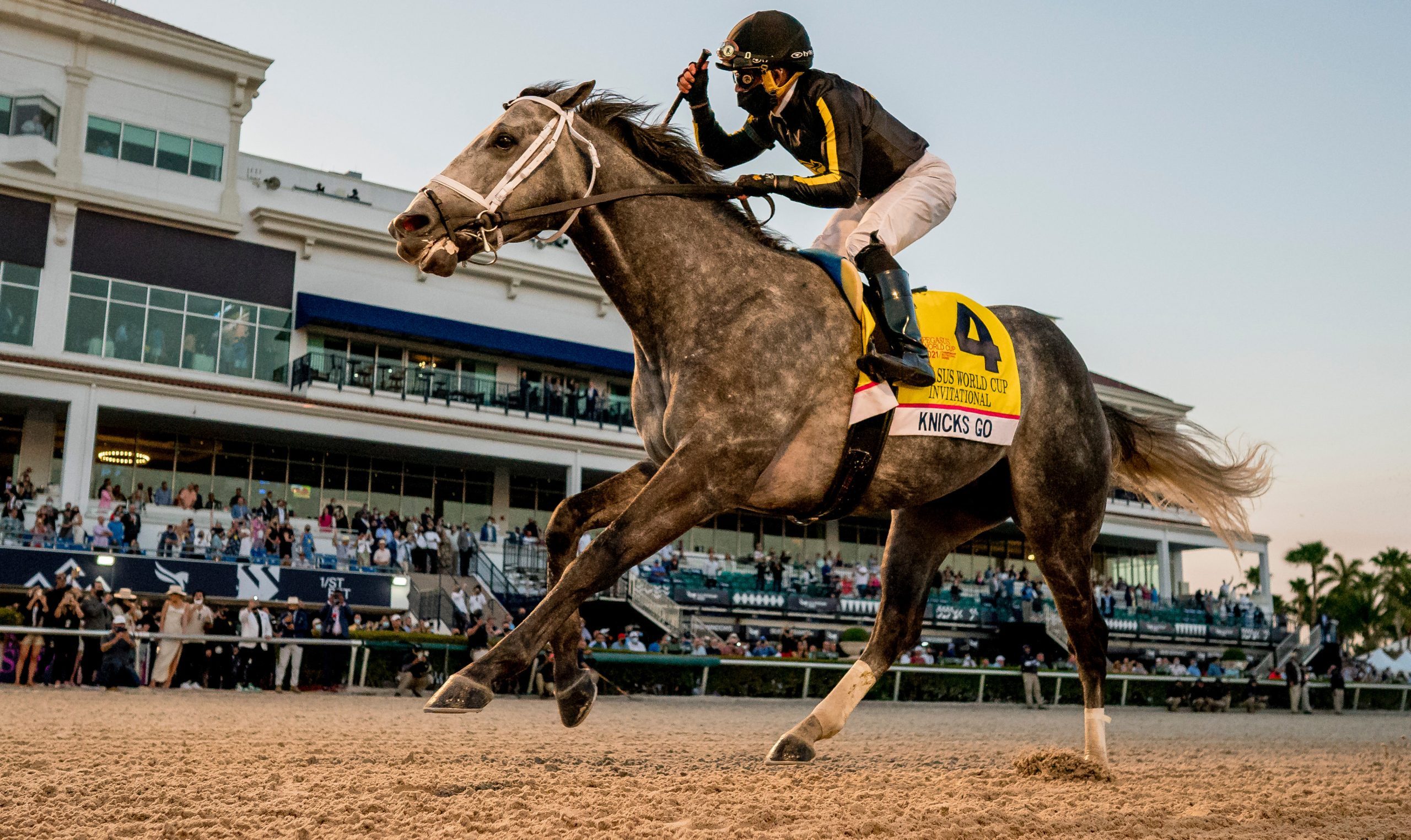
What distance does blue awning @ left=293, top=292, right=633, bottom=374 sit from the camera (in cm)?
3080

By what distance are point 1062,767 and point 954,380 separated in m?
1.82

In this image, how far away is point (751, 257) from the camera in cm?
472

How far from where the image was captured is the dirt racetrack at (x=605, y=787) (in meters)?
3.33

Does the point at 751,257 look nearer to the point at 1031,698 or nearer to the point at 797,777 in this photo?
the point at 797,777

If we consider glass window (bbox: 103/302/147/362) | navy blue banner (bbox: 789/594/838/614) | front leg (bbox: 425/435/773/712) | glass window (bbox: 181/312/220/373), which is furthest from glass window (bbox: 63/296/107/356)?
front leg (bbox: 425/435/773/712)

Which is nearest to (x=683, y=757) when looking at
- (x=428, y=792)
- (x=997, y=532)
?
(x=428, y=792)

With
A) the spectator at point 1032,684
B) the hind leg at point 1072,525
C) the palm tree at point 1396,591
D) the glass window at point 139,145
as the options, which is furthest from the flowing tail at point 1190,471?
the palm tree at point 1396,591

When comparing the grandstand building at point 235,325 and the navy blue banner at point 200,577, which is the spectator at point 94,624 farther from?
the grandstand building at point 235,325

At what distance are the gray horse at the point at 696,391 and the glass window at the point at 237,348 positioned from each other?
26990mm

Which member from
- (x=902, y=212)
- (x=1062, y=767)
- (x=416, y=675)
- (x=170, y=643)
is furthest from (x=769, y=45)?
(x=170, y=643)

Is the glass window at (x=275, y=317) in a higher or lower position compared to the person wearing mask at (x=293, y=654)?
higher

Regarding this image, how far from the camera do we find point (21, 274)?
2717 cm

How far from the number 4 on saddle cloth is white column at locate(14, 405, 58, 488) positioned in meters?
28.4

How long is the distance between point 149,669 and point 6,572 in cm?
656
